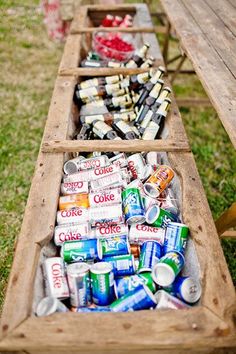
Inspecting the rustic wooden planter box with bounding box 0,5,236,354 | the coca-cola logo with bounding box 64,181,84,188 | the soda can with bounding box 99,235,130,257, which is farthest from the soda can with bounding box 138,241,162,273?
the coca-cola logo with bounding box 64,181,84,188

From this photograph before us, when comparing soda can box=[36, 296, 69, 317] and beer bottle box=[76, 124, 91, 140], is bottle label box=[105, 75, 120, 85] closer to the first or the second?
beer bottle box=[76, 124, 91, 140]

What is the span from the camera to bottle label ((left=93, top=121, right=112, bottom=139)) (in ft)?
10.6

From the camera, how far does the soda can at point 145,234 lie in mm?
2330

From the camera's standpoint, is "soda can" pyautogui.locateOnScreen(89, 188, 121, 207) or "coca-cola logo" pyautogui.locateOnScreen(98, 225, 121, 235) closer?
"coca-cola logo" pyautogui.locateOnScreen(98, 225, 121, 235)

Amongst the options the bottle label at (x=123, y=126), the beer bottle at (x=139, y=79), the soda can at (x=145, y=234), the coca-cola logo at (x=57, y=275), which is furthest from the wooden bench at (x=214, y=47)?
the coca-cola logo at (x=57, y=275)

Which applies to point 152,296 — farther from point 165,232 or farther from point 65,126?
point 65,126

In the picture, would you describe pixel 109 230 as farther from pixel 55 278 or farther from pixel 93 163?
pixel 93 163

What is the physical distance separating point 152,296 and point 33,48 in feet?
18.9

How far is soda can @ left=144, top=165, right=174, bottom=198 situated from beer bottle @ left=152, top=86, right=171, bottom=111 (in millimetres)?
932

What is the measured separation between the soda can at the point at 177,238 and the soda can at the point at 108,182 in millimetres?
602

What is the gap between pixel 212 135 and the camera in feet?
15.7

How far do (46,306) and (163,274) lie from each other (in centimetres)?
64

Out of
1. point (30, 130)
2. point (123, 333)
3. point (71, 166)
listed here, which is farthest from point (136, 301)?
point (30, 130)

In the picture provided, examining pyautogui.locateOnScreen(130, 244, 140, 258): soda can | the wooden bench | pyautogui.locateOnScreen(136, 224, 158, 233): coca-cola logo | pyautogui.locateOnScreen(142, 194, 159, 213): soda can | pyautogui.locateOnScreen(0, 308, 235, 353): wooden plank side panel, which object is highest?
the wooden bench
